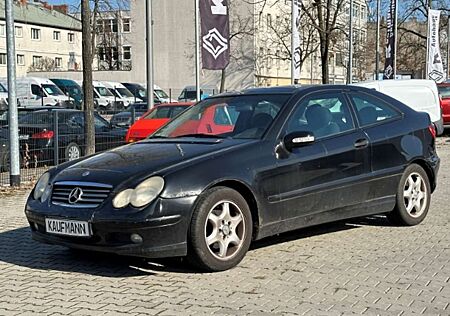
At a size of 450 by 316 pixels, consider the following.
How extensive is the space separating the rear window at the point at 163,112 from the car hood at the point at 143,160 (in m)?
8.94

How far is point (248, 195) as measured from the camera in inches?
235

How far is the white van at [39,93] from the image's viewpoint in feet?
128

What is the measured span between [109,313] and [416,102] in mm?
13118

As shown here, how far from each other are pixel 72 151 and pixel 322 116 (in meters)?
8.75

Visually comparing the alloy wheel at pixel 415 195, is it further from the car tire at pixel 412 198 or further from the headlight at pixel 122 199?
the headlight at pixel 122 199

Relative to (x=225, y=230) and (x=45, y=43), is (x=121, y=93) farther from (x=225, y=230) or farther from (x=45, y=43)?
(x=225, y=230)

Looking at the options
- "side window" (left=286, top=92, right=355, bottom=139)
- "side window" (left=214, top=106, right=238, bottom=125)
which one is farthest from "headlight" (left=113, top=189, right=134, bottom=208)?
"side window" (left=286, top=92, right=355, bottom=139)

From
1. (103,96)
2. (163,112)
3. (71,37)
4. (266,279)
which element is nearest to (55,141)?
(163,112)

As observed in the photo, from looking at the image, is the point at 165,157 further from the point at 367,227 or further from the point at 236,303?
the point at 367,227

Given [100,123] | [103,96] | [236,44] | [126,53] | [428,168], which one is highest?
[126,53]

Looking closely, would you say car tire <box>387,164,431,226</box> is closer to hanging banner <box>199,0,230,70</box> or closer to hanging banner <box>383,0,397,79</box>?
hanging banner <box>199,0,230,70</box>

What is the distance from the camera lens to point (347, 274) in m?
5.66

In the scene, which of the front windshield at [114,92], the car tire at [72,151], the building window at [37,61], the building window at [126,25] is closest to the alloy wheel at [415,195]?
the car tire at [72,151]

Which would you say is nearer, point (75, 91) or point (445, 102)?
point (445, 102)
